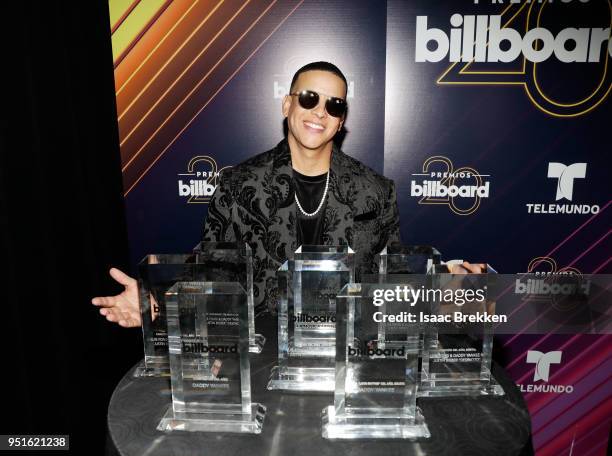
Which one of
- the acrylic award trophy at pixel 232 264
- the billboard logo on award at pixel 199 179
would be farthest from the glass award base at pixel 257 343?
the billboard logo on award at pixel 199 179

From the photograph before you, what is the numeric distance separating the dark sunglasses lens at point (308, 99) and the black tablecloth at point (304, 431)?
138cm

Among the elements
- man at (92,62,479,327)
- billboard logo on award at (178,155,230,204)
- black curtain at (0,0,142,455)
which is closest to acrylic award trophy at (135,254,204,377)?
man at (92,62,479,327)

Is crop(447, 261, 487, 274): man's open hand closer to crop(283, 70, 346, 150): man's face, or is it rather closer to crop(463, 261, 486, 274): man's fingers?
crop(463, 261, 486, 274): man's fingers

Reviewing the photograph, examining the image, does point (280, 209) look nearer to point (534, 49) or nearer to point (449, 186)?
point (449, 186)

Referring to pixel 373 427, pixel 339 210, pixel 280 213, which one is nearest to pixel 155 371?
pixel 373 427

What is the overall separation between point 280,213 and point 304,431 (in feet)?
4.35

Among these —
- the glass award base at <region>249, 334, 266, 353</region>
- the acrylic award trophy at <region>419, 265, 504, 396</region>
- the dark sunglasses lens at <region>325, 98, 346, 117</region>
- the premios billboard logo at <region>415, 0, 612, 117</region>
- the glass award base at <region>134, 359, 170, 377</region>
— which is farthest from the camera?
the premios billboard logo at <region>415, 0, 612, 117</region>

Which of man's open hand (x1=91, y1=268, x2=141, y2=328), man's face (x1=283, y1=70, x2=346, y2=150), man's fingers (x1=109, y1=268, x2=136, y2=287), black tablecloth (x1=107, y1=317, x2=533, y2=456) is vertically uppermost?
man's face (x1=283, y1=70, x2=346, y2=150)

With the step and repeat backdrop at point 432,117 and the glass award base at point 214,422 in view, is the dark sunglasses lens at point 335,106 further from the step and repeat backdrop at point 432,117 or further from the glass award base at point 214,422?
the glass award base at point 214,422

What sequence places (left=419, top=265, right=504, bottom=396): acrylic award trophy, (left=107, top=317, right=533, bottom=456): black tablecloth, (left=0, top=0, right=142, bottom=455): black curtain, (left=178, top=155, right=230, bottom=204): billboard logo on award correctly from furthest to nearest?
1. (left=178, top=155, right=230, bottom=204): billboard logo on award
2. (left=0, top=0, right=142, bottom=455): black curtain
3. (left=419, top=265, right=504, bottom=396): acrylic award trophy
4. (left=107, top=317, right=533, bottom=456): black tablecloth

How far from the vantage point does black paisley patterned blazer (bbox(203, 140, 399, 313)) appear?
7.32 feet

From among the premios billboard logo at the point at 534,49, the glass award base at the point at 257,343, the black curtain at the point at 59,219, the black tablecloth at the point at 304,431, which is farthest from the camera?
the premios billboard logo at the point at 534,49

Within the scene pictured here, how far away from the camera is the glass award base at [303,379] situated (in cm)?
117

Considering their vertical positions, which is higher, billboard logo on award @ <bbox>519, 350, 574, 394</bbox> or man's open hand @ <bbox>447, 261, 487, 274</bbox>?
man's open hand @ <bbox>447, 261, 487, 274</bbox>
